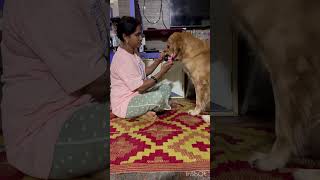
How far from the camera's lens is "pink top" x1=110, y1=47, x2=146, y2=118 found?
0.66 metres

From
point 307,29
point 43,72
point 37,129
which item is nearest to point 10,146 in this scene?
point 37,129

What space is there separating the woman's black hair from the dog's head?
10 cm

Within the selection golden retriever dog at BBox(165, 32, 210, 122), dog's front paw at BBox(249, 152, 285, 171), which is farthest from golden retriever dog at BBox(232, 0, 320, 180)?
golden retriever dog at BBox(165, 32, 210, 122)

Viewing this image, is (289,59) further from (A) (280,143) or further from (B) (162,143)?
(B) (162,143)

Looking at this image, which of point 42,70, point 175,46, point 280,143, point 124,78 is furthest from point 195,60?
point 42,70

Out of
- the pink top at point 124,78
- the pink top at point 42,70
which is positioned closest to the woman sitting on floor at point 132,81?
the pink top at point 124,78

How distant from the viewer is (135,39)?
646 mm

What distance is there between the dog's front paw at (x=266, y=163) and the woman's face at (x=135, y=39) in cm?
41

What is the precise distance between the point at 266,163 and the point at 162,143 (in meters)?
0.29

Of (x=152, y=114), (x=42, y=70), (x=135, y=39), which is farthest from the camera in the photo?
(x=152, y=114)

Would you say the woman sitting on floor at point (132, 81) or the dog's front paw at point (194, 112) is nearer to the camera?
the woman sitting on floor at point (132, 81)

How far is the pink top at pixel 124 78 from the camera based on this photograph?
658 millimetres

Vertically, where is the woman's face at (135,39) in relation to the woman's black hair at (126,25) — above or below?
below

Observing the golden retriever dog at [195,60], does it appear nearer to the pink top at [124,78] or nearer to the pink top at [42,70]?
the pink top at [124,78]
